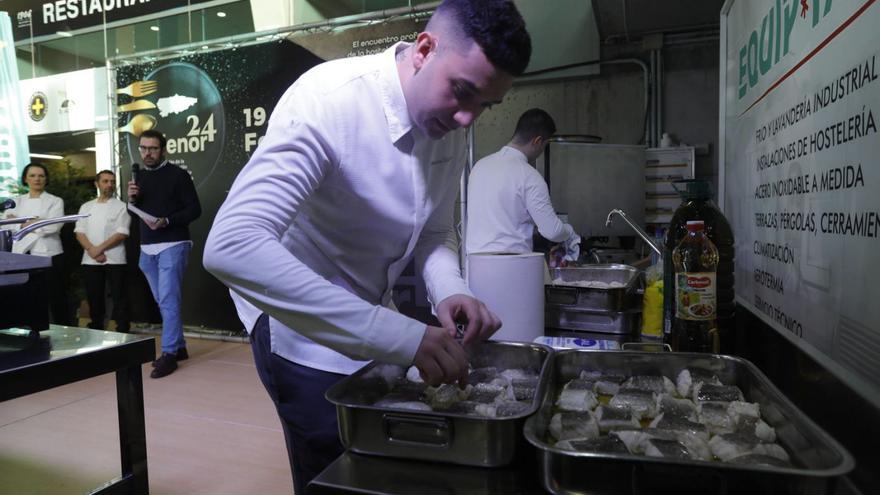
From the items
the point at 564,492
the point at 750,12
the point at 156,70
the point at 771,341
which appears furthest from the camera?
the point at 156,70

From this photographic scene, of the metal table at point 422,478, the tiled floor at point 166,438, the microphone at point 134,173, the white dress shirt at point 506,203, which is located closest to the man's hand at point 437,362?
the metal table at point 422,478

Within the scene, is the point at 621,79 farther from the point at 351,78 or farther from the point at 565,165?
the point at 351,78

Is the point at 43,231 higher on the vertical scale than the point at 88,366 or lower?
higher

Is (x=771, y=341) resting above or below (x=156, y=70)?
below

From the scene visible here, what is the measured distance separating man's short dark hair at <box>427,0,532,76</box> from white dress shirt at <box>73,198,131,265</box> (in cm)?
437

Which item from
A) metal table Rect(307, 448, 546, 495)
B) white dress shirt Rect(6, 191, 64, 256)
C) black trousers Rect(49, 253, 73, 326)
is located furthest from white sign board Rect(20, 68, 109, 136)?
metal table Rect(307, 448, 546, 495)

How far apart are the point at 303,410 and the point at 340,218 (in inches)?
14.6

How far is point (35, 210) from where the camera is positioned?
4.34 metres

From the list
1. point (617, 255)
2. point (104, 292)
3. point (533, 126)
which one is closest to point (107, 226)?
point (104, 292)

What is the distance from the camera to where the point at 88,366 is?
133 centimetres

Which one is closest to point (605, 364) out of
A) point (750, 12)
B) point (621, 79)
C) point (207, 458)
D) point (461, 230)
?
point (750, 12)

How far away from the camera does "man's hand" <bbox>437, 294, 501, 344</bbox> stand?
1000mm

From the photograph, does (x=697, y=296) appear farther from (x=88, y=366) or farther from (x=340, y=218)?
(x=88, y=366)

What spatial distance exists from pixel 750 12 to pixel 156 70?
183 inches
